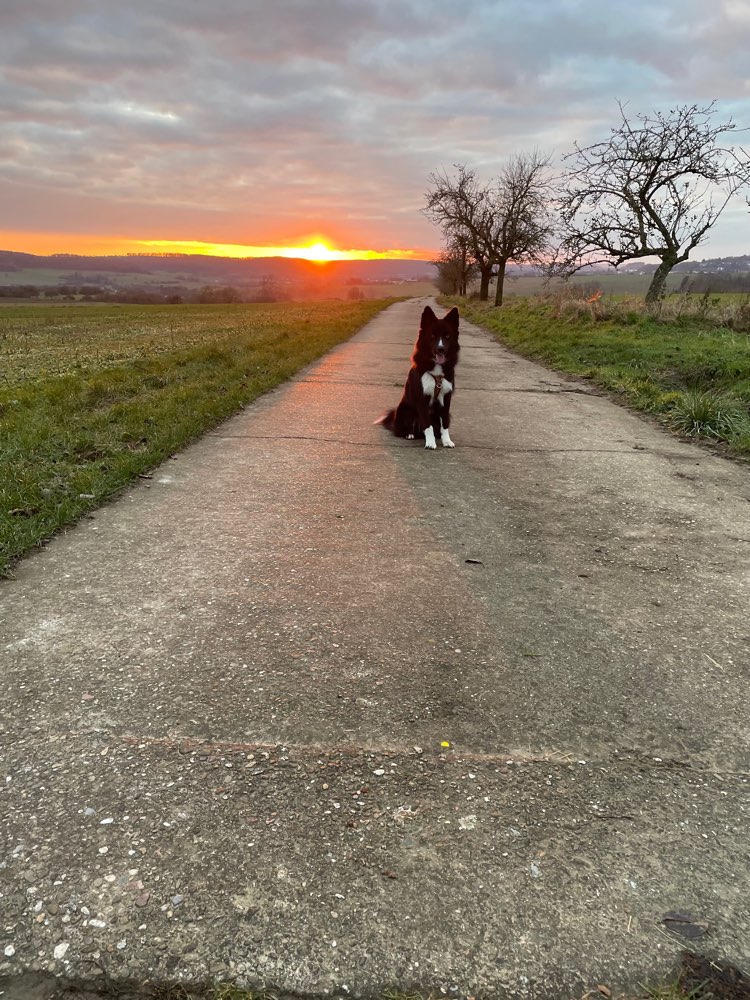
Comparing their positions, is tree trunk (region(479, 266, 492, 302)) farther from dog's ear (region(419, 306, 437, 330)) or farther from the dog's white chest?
the dog's white chest

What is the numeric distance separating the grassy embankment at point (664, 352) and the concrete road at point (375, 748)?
3.59 m

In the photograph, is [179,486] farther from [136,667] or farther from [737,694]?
[737,694]

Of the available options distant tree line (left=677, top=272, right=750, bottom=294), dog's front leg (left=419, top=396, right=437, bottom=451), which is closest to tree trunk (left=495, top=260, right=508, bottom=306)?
distant tree line (left=677, top=272, right=750, bottom=294)

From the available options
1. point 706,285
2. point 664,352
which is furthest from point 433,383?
point 706,285

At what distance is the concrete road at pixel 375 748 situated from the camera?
1611 mm

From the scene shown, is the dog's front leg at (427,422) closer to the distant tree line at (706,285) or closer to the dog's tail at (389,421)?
the dog's tail at (389,421)

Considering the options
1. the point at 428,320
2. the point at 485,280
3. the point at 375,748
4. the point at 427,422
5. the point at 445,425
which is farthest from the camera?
the point at 485,280

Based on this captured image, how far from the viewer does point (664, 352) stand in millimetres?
12109

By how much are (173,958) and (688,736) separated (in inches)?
78.6

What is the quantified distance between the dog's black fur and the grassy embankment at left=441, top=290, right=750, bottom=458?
3245mm

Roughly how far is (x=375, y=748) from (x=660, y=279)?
21.4 metres

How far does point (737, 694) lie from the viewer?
261 cm

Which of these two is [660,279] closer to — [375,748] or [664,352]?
[664,352]

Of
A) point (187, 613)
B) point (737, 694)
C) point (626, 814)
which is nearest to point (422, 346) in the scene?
point (187, 613)
